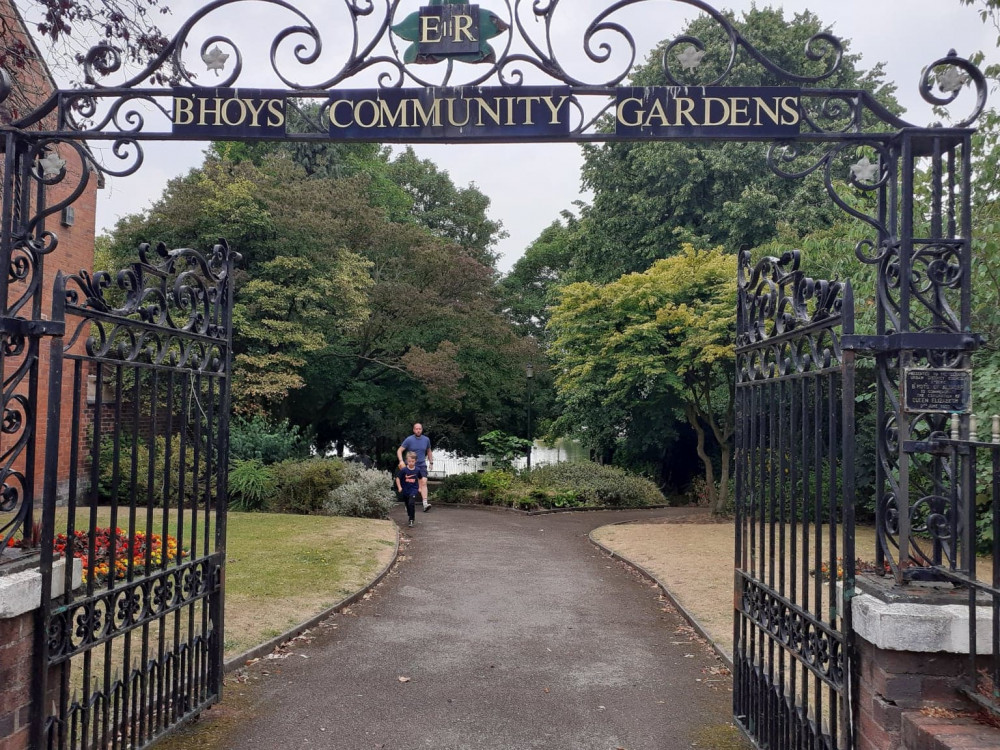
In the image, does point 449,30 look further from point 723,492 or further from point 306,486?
point 723,492

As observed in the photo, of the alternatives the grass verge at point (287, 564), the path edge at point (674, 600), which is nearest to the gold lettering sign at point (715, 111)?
the grass verge at point (287, 564)

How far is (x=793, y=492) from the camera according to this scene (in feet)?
14.8

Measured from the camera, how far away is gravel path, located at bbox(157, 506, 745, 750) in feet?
17.7

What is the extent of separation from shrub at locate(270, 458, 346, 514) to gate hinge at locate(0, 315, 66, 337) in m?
14.7

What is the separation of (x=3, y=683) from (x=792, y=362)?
175 inches

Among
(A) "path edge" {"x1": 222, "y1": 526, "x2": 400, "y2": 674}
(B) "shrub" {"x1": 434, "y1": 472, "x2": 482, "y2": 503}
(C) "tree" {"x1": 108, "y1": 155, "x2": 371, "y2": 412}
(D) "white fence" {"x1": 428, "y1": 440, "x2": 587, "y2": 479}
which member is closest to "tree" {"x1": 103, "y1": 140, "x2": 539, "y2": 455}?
(C) "tree" {"x1": 108, "y1": 155, "x2": 371, "y2": 412}

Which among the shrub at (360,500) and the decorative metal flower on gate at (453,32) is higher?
the decorative metal flower on gate at (453,32)

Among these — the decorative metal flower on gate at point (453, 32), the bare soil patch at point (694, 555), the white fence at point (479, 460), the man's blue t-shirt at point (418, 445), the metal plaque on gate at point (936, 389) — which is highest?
the decorative metal flower on gate at point (453, 32)

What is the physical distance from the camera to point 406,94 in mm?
4625

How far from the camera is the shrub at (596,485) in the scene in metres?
22.3

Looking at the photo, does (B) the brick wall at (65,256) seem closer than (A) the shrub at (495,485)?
Yes

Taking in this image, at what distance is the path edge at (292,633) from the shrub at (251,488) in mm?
8388

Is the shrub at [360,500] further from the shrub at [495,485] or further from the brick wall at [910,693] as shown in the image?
the brick wall at [910,693]

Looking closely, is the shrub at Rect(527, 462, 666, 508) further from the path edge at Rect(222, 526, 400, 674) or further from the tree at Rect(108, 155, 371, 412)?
the path edge at Rect(222, 526, 400, 674)
